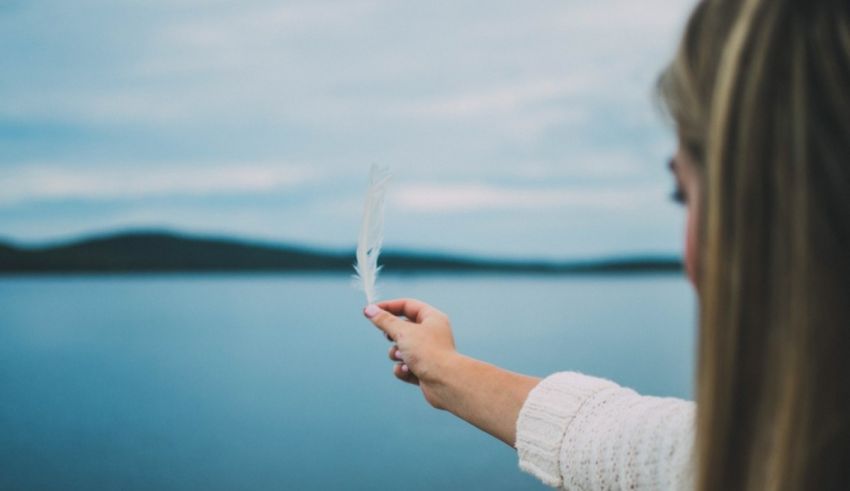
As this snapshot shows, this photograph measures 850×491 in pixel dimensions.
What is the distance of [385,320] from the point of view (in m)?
1.60

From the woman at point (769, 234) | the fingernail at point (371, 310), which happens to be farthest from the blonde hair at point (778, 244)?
the fingernail at point (371, 310)

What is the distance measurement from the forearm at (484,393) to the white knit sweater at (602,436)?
1.4 inches

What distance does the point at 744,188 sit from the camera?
712 mm

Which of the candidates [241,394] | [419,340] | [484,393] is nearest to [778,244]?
[484,393]

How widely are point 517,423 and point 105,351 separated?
1966 centimetres

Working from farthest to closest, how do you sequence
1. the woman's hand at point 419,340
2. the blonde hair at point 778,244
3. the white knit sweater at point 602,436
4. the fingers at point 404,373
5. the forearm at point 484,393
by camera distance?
1. the fingers at point 404,373
2. the woman's hand at point 419,340
3. the forearm at point 484,393
4. the white knit sweater at point 602,436
5. the blonde hair at point 778,244

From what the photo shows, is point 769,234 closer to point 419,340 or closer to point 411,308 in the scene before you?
point 419,340

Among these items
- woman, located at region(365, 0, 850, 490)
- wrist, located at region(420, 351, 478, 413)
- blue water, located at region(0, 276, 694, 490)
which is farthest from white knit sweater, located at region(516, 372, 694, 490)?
blue water, located at region(0, 276, 694, 490)

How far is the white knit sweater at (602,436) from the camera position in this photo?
1099 mm

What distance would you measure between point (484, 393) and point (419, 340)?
20 cm

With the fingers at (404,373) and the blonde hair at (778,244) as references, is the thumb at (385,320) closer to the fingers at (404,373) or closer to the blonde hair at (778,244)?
the fingers at (404,373)

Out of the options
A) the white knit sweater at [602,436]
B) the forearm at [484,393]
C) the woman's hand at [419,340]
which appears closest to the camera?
the white knit sweater at [602,436]

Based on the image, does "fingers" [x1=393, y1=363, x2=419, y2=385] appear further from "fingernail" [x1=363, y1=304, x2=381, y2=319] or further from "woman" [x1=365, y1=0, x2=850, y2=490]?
"woman" [x1=365, y1=0, x2=850, y2=490]

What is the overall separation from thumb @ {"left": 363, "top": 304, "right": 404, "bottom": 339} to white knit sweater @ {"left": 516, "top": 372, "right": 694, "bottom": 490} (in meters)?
0.37
